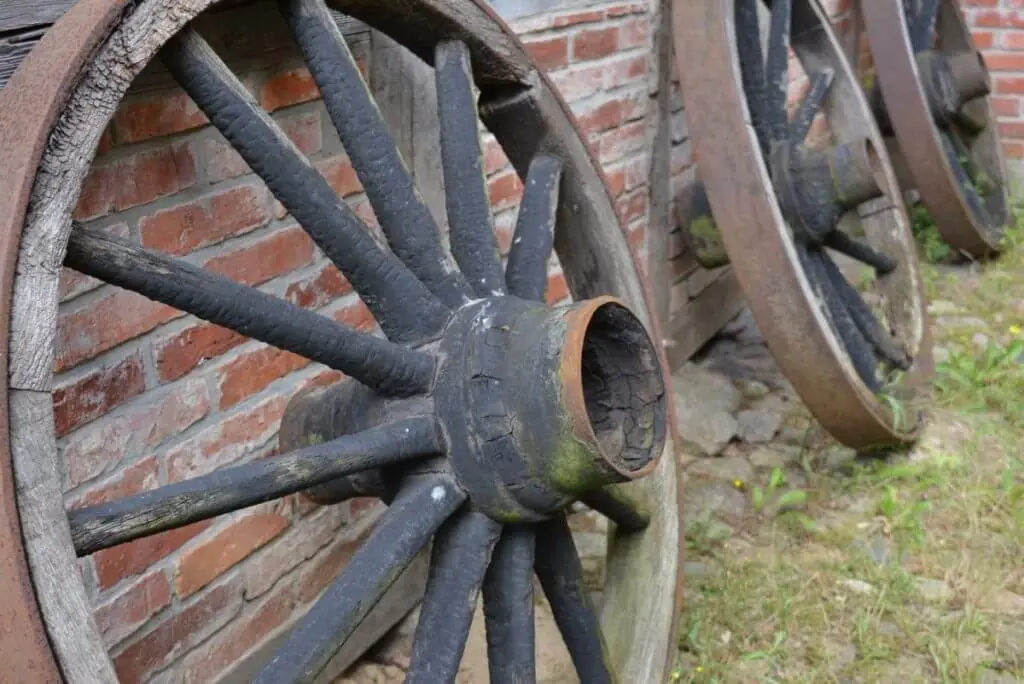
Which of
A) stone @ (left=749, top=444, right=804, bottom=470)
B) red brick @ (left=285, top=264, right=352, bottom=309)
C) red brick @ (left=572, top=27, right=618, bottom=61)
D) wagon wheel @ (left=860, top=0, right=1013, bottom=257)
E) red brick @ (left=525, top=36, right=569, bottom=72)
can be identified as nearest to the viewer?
red brick @ (left=285, top=264, right=352, bottom=309)

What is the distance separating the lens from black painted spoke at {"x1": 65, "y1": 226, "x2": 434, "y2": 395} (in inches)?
47.0

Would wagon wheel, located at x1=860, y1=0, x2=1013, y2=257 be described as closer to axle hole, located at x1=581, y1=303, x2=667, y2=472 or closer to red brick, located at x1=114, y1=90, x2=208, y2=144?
axle hole, located at x1=581, y1=303, x2=667, y2=472

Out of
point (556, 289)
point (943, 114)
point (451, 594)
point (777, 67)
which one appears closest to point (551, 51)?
point (556, 289)

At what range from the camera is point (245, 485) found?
1.26 m

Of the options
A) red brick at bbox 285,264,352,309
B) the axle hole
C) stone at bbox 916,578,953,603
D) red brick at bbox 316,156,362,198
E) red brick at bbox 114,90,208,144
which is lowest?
stone at bbox 916,578,953,603

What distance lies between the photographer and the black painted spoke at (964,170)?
3951mm

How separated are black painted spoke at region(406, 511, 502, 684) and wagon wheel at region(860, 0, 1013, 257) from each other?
102 inches

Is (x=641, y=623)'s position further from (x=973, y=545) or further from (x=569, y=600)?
(x=973, y=545)

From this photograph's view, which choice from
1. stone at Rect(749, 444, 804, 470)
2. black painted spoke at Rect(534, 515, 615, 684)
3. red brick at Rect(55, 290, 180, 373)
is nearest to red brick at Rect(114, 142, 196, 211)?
red brick at Rect(55, 290, 180, 373)

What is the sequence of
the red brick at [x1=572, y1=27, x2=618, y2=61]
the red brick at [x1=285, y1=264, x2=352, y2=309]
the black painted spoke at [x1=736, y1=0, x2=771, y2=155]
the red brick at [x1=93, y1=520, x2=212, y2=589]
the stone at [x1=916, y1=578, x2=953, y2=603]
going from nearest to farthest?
the red brick at [x1=93, y1=520, x2=212, y2=589]
the red brick at [x1=285, y1=264, x2=352, y2=309]
the stone at [x1=916, y1=578, x2=953, y2=603]
the red brick at [x1=572, y1=27, x2=618, y2=61]
the black painted spoke at [x1=736, y1=0, x2=771, y2=155]

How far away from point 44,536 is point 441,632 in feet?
1.95

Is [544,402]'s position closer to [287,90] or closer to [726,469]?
[287,90]

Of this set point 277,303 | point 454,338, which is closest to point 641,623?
point 454,338

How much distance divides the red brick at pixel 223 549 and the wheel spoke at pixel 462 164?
1.91ft
